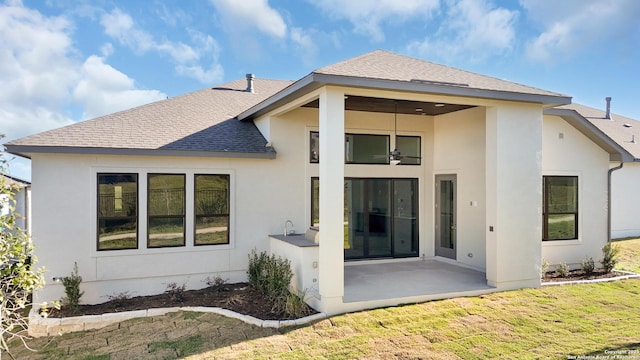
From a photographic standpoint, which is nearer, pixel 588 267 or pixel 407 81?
pixel 407 81

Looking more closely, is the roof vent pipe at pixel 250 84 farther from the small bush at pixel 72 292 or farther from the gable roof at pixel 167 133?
the small bush at pixel 72 292

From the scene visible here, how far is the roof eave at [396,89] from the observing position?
6.59m

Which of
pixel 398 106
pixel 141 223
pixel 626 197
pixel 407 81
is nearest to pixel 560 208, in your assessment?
pixel 398 106

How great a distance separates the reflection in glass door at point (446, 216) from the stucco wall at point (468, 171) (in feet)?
0.70

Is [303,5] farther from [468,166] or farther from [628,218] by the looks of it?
[628,218]

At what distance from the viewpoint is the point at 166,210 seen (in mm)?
8820

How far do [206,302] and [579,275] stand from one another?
29.2ft

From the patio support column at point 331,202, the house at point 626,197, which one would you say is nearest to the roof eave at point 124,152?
the patio support column at point 331,202

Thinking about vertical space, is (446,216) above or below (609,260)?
above

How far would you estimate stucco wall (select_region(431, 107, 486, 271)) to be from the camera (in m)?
9.82

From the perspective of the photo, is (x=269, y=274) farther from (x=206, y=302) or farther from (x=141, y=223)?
(x=141, y=223)

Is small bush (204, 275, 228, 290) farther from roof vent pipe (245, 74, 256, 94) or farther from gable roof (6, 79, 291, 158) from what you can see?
roof vent pipe (245, 74, 256, 94)

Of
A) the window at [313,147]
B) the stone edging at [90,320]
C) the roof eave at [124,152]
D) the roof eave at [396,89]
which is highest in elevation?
the roof eave at [396,89]

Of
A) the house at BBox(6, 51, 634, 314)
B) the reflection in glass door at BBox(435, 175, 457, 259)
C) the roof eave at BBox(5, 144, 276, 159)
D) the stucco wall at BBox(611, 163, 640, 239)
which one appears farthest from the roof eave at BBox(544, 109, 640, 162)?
the roof eave at BBox(5, 144, 276, 159)
